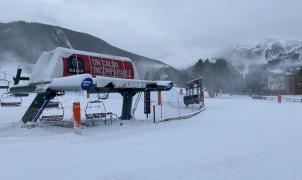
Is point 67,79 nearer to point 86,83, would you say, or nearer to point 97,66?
point 86,83

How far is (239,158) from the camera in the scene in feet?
32.6

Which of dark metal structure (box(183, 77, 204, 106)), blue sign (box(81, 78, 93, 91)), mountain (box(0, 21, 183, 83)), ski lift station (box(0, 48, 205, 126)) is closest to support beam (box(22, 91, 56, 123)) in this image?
ski lift station (box(0, 48, 205, 126))

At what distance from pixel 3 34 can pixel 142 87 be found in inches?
5345

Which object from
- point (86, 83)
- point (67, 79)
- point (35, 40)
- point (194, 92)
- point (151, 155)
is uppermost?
point (35, 40)

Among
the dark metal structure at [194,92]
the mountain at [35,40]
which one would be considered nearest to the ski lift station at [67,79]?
the dark metal structure at [194,92]

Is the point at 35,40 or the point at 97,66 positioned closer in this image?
the point at 97,66

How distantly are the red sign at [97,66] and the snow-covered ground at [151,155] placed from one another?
3.14 m

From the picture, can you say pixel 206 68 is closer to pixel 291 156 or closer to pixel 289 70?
pixel 289 70

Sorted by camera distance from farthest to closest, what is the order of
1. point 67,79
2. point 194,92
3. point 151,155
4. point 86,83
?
point 194,92 < point 67,79 < point 86,83 < point 151,155

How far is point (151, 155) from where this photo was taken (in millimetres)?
10273

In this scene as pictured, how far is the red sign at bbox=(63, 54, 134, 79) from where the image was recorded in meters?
17.3

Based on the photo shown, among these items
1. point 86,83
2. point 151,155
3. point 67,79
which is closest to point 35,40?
point 67,79

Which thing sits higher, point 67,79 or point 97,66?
point 97,66

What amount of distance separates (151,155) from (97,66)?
9.13 m
